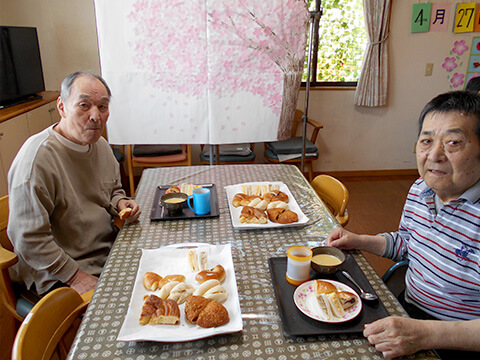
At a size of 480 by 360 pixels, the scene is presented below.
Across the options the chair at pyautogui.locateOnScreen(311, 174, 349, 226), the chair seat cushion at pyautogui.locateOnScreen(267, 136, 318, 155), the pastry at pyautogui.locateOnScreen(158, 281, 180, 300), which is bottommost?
the chair seat cushion at pyautogui.locateOnScreen(267, 136, 318, 155)

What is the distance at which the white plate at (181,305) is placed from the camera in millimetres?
781

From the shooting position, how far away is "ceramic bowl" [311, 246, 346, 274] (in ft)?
3.30

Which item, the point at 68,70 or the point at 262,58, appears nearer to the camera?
the point at 262,58

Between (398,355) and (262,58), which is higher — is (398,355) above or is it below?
below

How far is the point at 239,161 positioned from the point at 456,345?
2.48 metres

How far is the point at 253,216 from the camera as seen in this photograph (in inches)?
52.4

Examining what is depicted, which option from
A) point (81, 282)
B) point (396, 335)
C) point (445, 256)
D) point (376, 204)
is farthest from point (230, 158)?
point (396, 335)

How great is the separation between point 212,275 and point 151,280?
16 centimetres

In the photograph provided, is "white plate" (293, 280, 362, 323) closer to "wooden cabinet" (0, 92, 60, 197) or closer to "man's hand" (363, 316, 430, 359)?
"man's hand" (363, 316, 430, 359)

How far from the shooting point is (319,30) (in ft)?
11.8

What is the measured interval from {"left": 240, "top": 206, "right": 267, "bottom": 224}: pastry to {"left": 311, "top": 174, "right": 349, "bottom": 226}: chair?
17.6 inches

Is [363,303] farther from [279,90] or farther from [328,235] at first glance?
[279,90]

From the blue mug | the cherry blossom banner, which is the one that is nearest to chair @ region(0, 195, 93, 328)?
the blue mug

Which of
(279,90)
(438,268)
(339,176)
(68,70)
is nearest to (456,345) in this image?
(438,268)
